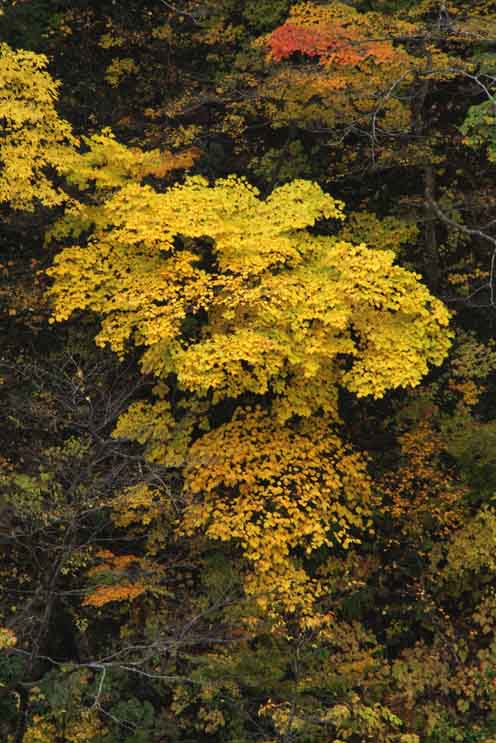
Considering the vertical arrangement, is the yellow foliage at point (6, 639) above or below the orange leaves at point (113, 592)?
above

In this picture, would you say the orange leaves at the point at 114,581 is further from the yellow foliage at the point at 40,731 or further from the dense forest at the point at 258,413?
the yellow foliage at the point at 40,731

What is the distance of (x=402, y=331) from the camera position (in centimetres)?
1156

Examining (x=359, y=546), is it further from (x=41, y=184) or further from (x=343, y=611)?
(x=41, y=184)

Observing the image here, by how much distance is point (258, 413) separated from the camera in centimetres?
1234

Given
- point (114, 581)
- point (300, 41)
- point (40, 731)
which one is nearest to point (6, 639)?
point (114, 581)

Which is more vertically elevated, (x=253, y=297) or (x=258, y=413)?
(x=253, y=297)

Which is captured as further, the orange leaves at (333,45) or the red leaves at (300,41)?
the red leaves at (300,41)

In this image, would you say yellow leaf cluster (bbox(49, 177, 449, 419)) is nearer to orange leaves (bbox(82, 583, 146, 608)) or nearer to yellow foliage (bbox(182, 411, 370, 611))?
yellow foliage (bbox(182, 411, 370, 611))

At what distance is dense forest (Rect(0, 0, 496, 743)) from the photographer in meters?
11.1

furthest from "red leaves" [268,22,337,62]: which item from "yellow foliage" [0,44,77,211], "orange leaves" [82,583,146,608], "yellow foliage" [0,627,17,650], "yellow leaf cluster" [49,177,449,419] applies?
"yellow foliage" [0,627,17,650]

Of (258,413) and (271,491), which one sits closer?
(271,491)

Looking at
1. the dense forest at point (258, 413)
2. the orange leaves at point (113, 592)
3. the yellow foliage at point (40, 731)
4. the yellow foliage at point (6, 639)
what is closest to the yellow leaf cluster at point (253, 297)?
the dense forest at point (258, 413)

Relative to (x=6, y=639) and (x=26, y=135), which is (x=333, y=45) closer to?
(x=26, y=135)

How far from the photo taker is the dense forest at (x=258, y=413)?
36.4 feet
